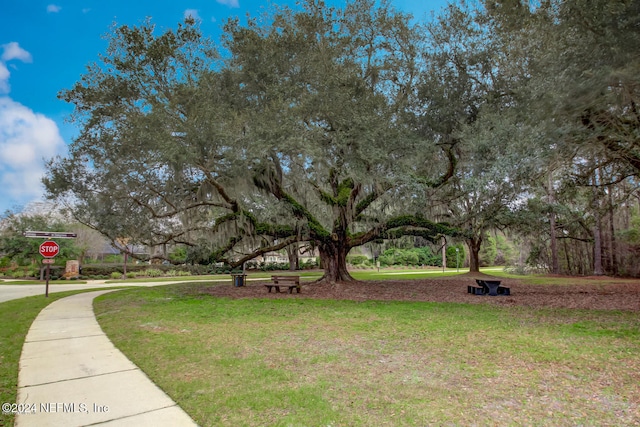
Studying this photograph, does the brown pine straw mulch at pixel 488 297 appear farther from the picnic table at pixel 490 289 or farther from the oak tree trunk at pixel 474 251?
the oak tree trunk at pixel 474 251

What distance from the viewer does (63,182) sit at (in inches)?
424

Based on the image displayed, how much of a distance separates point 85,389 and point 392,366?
127 inches

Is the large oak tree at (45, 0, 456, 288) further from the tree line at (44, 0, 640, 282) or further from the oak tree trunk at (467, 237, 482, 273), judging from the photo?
the oak tree trunk at (467, 237, 482, 273)

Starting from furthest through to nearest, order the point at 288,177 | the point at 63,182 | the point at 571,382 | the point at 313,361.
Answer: the point at 288,177
the point at 63,182
the point at 313,361
the point at 571,382

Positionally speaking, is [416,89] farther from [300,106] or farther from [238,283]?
[238,283]

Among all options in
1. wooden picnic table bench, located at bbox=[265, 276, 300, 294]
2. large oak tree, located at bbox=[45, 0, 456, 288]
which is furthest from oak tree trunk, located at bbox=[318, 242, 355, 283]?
wooden picnic table bench, located at bbox=[265, 276, 300, 294]

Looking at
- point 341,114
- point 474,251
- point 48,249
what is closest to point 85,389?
point 341,114

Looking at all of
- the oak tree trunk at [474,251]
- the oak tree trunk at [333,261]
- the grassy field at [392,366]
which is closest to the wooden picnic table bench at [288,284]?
the oak tree trunk at [333,261]

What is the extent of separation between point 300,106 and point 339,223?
17.4 feet

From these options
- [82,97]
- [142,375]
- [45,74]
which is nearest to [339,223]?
[82,97]

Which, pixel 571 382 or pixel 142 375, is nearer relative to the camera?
pixel 571 382

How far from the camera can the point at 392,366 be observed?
4219 millimetres

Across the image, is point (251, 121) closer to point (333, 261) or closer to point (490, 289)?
point (333, 261)

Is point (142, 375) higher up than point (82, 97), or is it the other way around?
point (82, 97)
